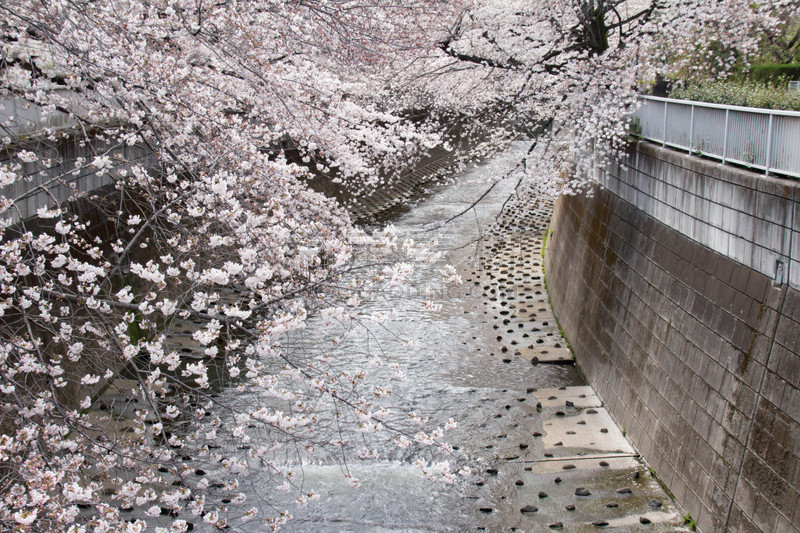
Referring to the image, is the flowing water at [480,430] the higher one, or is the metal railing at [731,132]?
the metal railing at [731,132]

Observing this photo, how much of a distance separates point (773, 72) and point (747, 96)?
9.20m

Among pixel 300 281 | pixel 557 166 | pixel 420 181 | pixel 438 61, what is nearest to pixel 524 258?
pixel 557 166

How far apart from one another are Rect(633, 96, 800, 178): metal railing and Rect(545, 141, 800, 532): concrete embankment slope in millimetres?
211

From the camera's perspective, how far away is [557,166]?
663 inches

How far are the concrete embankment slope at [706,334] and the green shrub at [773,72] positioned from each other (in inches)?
289

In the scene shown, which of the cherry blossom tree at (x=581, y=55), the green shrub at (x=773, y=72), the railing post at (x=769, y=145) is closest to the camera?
the railing post at (x=769, y=145)

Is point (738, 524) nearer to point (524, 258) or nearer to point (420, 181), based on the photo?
point (524, 258)

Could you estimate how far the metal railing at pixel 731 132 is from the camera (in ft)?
24.2

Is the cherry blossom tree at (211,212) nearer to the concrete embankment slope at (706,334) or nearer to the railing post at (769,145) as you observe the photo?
the concrete embankment slope at (706,334)

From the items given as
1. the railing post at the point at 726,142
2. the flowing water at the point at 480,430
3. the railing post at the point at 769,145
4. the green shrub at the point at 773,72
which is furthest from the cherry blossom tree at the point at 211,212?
the railing post at the point at 769,145

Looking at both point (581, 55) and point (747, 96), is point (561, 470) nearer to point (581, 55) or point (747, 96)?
point (747, 96)

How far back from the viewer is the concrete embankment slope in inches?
270

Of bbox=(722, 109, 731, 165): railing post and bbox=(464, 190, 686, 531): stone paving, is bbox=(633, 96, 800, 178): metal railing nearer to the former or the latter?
bbox=(722, 109, 731, 165): railing post

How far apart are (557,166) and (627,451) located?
8.36 meters
